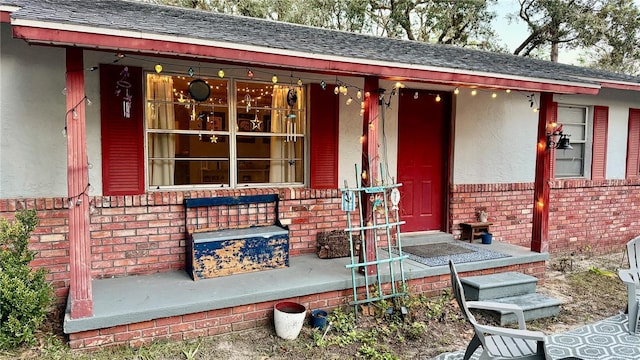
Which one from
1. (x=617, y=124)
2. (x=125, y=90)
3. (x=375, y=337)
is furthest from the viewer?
(x=617, y=124)

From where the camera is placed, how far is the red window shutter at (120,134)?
427cm

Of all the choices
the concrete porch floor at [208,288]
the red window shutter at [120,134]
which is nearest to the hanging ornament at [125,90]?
the red window shutter at [120,134]

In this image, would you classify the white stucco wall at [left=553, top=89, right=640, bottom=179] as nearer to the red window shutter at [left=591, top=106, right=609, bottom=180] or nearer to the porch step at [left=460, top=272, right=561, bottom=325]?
the red window shutter at [left=591, top=106, right=609, bottom=180]

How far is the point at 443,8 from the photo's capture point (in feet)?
48.9

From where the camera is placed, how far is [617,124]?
779 cm

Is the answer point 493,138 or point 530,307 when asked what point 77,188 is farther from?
point 493,138

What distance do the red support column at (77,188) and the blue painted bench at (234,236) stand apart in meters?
1.12

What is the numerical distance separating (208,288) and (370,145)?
90.5 inches

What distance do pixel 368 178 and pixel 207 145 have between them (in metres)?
2.00

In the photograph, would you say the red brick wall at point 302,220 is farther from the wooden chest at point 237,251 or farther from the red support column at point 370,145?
the red support column at point 370,145

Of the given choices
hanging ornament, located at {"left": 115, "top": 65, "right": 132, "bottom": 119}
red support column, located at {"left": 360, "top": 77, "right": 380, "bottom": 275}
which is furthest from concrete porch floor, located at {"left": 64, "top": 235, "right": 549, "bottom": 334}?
hanging ornament, located at {"left": 115, "top": 65, "right": 132, "bottom": 119}

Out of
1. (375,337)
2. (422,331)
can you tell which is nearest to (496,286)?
(422,331)

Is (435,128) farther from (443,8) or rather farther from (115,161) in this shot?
(443,8)

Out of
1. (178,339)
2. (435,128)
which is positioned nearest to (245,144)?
(178,339)
